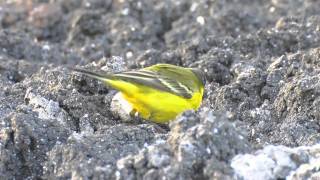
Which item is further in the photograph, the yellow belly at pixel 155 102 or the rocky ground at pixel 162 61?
the yellow belly at pixel 155 102

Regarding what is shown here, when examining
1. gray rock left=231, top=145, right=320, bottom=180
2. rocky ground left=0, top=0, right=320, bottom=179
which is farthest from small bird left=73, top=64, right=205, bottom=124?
gray rock left=231, top=145, right=320, bottom=180

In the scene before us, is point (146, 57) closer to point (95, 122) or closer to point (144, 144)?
point (95, 122)

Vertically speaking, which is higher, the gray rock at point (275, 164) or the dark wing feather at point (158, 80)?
the dark wing feather at point (158, 80)

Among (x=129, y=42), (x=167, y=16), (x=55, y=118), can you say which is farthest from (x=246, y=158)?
(x=167, y=16)

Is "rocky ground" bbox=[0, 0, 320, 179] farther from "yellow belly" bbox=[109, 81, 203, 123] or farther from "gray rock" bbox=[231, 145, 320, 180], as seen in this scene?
"yellow belly" bbox=[109, 81, 203, 123]

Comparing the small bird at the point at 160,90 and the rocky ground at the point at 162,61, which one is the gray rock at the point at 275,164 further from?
the small bird at the point at 160,90

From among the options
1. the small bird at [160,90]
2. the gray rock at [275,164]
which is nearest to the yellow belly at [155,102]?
the small bird at [160,90]
